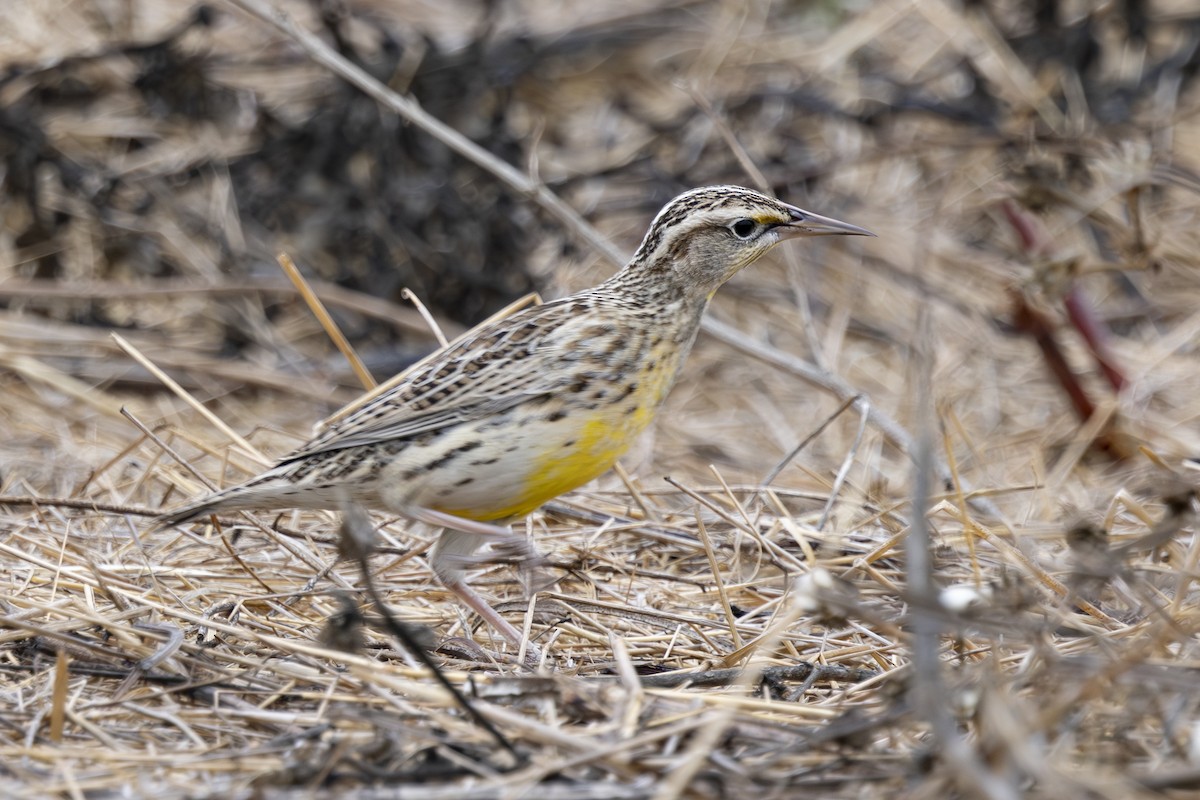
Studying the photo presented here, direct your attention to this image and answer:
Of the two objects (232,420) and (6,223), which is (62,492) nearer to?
(232,420)

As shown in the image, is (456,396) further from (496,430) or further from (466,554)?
(466,554)

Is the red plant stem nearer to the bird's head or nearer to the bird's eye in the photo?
the bird's head

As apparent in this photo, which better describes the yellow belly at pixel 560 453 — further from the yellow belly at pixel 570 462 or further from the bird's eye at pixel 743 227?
the bird's eye at pixel 743 227

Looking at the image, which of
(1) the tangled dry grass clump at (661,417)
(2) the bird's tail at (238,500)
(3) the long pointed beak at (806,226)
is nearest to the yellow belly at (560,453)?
(1) the tangled dry grass clump at (661,417)

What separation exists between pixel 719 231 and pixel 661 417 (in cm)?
286

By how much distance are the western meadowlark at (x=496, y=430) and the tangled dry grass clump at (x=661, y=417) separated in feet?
1.06

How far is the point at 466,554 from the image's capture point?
4.96 metres

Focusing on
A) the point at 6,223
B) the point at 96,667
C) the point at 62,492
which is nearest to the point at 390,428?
the point at 96,667

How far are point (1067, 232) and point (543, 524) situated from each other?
489 centimetres

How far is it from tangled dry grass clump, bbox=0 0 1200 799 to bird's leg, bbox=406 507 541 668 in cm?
11

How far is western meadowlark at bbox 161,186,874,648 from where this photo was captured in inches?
183

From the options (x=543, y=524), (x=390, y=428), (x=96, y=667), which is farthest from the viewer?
(x=543, y=524)

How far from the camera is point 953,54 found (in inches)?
380

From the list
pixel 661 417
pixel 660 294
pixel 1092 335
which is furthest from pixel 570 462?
pixel 1092 335
